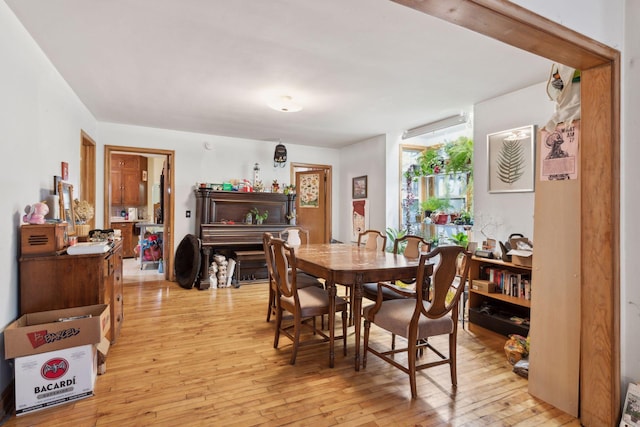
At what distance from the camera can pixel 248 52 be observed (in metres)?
2.62

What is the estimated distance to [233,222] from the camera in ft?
18.2

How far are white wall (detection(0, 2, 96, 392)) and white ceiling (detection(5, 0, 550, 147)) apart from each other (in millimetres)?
158

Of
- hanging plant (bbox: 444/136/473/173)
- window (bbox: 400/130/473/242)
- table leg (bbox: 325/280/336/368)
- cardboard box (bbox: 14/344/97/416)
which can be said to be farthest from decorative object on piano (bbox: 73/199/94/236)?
hanging plant (bbox: 444/136/473/173)

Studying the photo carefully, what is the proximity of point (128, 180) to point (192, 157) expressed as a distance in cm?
342

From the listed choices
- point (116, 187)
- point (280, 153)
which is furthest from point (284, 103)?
point (116, 187)

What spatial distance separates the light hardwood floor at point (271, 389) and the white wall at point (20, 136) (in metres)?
0.68

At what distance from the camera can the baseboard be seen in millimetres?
1829

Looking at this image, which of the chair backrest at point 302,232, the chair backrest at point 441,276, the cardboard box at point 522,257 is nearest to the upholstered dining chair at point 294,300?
the chair backrest at point 441,276

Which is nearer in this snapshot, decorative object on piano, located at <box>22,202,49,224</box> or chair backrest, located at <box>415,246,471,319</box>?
chair backrest, located at <box>415,246,471,319</box>

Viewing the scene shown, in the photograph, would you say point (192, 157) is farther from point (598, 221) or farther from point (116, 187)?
point (598, 221)

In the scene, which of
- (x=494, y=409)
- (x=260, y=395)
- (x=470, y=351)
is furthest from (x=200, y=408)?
(x=470, y=351)

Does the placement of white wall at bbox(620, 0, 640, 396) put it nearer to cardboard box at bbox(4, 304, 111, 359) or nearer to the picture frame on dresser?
cardboard box at bbox(4, 304, 111, 359)

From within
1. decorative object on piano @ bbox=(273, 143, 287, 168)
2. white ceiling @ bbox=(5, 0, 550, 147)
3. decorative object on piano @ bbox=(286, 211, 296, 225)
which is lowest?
decorative object on piano @ bbox=(286, 211, 296, 225)

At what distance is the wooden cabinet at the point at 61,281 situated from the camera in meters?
2.21
